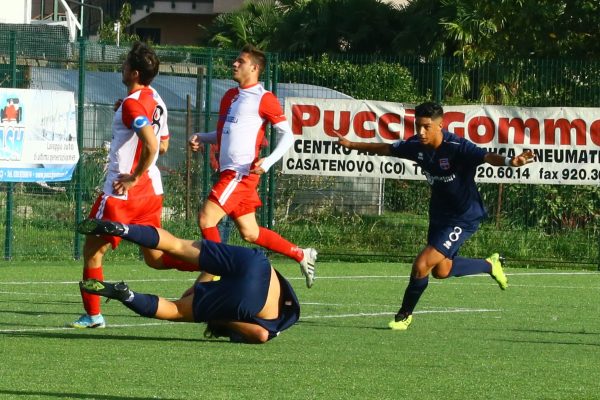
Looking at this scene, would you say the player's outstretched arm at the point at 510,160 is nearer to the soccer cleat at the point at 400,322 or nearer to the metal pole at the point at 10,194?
the soccer cleat at the point at 400,322

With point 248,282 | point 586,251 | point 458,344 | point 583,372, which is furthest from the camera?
point 586,251

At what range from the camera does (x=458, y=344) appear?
10.2m

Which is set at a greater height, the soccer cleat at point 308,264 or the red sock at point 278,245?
the red sock at point 278,245

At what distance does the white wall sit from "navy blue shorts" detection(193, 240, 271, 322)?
36011mm

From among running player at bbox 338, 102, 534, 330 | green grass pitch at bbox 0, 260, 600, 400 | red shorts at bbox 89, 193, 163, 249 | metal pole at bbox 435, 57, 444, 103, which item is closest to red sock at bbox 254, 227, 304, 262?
green grass pitch at bbox 0, 260, 600, 400

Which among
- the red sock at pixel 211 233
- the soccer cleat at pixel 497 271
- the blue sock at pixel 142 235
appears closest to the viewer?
the blue sock at pixel 142 235

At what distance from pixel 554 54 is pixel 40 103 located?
31.5ft

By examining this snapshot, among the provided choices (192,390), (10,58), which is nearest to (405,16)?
(10,58)

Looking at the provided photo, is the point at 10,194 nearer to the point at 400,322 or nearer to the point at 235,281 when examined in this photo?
the point at 400,322

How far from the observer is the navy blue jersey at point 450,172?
12.2 meters

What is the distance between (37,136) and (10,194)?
87 centimetres

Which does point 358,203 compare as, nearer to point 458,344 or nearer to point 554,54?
point 554,54

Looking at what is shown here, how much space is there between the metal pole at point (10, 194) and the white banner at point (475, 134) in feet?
12.7

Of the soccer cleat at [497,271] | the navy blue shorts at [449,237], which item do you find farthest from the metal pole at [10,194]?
the navy blue shorts at [449,237]
